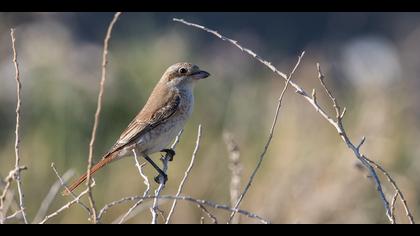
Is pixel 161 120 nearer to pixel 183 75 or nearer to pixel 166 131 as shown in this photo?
pixel 166 131

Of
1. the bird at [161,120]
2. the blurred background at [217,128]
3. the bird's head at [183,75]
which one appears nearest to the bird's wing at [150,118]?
the bird at [161,120]

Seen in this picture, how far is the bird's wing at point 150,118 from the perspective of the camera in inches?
191

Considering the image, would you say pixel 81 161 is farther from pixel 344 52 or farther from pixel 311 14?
pixel 311 14

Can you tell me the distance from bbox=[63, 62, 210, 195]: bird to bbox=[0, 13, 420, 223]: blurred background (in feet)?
3.59

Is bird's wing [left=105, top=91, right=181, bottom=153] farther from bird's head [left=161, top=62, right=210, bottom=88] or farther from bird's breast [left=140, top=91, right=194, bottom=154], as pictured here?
bird's head [left=161, top=62, right=210, bottom=88]

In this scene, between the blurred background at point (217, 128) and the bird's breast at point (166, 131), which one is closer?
the bird's breast at point (166, 131)

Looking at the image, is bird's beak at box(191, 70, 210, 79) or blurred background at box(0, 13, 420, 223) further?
blurred background at box(0, 13, 420, 223)

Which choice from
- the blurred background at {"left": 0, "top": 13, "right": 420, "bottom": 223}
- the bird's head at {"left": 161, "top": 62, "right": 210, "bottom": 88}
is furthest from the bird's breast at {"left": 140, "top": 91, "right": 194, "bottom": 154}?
the blurred background at {"left": 0, "top": 13, "right": 420, "bottom": 223}

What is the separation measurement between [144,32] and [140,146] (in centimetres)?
396

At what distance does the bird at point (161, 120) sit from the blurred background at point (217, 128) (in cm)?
110

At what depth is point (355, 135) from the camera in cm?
715

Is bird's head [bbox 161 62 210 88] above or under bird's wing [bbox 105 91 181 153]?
above

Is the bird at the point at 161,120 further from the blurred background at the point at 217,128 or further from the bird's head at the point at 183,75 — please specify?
the blurred background at the point at 217,128

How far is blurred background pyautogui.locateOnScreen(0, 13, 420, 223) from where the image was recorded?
6641 mm
